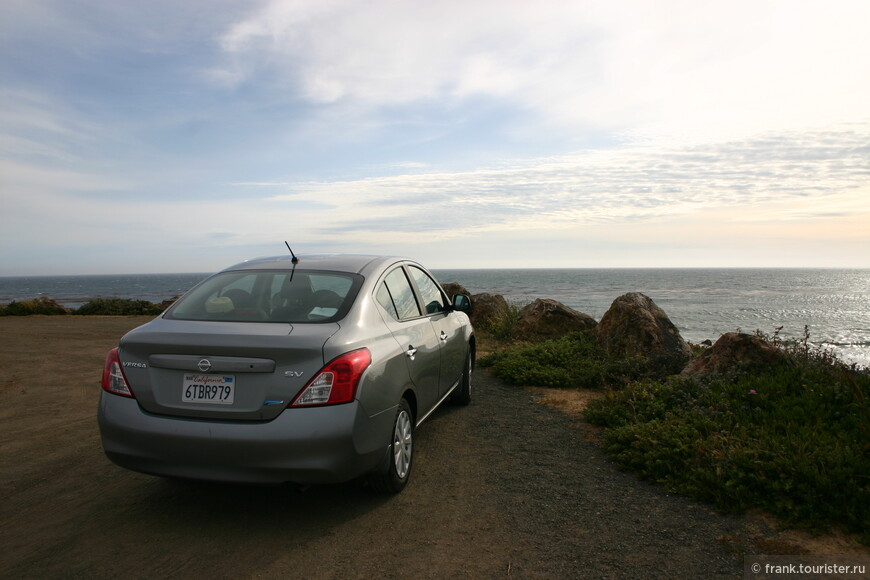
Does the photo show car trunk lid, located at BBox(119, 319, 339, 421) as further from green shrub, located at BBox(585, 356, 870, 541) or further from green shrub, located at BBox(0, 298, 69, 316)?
green shrub, located at BBox(0, 298, 69, 316)

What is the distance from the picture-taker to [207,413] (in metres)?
3.28

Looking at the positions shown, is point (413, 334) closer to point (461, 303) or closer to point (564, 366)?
point (461, 303)

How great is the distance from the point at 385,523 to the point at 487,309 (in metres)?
11.6

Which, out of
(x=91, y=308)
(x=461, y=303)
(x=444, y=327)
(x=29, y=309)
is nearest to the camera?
(x=444, y=327)

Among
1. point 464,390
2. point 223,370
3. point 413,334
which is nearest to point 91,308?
point 464,390

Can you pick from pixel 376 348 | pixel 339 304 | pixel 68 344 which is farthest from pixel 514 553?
pixel 68 344

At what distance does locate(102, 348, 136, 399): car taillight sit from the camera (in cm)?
349

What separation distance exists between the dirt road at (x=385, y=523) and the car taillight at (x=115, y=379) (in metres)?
0.86

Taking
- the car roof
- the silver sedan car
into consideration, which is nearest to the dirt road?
the silver sedan car

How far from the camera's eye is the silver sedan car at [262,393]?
323cm

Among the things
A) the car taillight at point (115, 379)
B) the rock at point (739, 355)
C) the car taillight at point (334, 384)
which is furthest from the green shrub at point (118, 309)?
the car taillight at point (334, 384)

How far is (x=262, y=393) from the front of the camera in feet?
10.7

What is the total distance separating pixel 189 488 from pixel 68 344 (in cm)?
960

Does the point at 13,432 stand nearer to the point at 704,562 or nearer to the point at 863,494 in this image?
the point at 704,562
